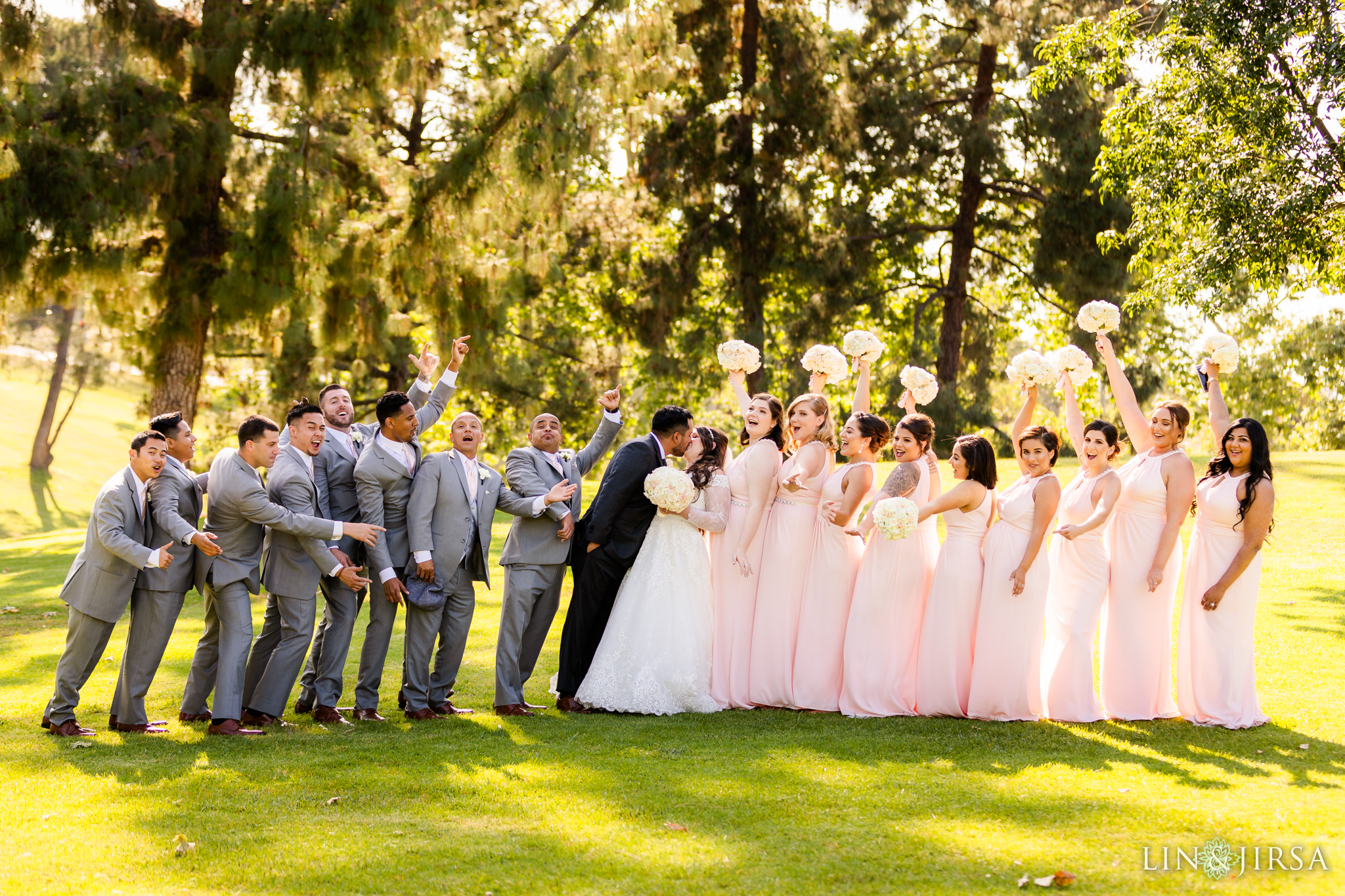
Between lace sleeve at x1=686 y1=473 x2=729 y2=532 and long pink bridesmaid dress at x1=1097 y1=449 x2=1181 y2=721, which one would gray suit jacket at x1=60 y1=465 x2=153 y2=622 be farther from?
long pink bridesmaid dress at x1=1097 y1=449 x2=1181 y2=721

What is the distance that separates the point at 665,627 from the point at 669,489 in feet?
3.21

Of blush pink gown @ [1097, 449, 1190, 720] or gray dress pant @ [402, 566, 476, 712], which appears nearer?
blush pink gown @ [1097, 449, 1190, 720]

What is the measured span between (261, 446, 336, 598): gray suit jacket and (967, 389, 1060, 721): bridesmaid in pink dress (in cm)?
439

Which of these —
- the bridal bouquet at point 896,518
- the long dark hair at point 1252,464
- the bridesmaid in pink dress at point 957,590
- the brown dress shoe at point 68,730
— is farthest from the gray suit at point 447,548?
the long dark hair at point 1252,464

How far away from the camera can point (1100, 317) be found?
780 centimetres

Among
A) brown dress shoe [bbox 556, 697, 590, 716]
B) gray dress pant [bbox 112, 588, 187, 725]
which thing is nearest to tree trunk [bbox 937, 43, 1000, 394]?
brown dress shoe [bbox 556, 697, 590, 716]

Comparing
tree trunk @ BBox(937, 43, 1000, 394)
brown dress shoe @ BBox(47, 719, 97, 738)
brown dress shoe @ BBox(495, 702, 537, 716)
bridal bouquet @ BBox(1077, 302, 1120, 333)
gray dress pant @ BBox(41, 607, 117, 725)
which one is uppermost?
tree trunk @ BBox(937, 43, 1000, 394)

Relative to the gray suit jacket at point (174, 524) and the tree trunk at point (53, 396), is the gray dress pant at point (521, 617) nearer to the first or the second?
the gray suit jacket at point (174, 524)

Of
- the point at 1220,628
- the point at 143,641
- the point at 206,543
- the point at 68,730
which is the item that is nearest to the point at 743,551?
the point at 1220,628

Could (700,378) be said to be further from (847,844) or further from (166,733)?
(847,844)

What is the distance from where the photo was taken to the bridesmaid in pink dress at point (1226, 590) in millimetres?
7059

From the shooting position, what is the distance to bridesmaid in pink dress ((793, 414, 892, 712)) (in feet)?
25.3

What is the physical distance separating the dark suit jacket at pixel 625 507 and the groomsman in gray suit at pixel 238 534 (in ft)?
5.20

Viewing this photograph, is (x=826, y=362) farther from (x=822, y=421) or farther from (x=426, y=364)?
(x=426, y=364)
